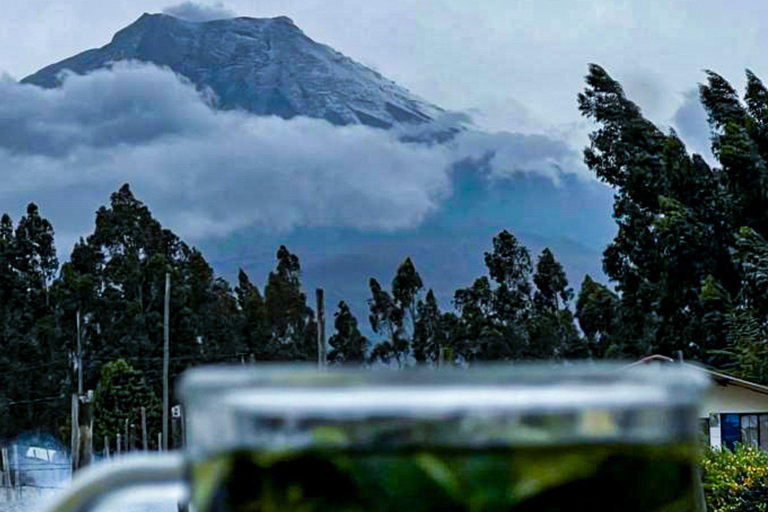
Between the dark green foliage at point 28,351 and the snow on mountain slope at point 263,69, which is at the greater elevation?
the snow on mountain slope at point 263,69

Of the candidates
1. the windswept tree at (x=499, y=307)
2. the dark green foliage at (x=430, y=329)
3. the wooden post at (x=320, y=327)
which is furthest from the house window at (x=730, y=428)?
the dark green foliage at (x=430, y=329)

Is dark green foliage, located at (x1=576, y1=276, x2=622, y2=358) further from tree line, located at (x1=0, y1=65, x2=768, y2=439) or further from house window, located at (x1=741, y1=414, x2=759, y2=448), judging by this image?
house window, located at (x1=741, y1=414, x2=759, y2=448)

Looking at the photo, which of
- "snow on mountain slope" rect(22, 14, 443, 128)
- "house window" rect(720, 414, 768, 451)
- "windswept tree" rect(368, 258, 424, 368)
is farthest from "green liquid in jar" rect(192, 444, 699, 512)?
"snow on mountain slope" rect(22, 14, 443, 128)

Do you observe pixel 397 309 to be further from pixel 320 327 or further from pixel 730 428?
pixel 320 327

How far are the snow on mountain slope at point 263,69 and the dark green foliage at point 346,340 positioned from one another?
40.7 meters

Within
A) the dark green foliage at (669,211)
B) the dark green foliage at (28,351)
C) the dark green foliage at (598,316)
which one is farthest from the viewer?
the dark green foliage at (28,351)

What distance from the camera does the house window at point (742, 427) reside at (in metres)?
14.3

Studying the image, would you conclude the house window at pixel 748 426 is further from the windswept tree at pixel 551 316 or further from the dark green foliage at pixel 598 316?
the windswept tree at pixel 551 316

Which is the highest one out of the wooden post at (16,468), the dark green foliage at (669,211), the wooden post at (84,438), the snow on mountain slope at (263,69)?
the snow on mountain slope at (263,69)

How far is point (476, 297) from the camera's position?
3092cm

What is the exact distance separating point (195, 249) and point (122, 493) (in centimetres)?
3557

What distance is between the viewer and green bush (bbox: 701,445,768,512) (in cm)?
886

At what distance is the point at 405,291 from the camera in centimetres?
3434

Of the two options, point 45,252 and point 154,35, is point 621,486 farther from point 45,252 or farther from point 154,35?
point 154,35
